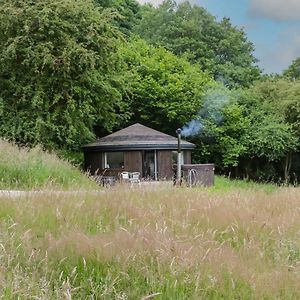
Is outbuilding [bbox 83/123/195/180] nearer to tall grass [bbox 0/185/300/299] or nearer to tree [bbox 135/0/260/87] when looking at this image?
tree [bbox 135/0/260/87]

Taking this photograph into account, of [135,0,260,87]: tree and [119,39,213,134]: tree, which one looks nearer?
[119,39,213,134]: tree

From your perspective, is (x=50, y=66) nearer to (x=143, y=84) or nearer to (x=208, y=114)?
(x=143, y=84)

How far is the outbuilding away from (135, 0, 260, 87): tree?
13440 mm

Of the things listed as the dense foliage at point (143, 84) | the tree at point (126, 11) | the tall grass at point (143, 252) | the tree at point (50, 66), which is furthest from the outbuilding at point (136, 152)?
the tall grass at point (143, 252)

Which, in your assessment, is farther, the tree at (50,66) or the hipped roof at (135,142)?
the hipped roof at (135,142)

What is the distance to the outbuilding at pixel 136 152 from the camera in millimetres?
20922

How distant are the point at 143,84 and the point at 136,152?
5.45 metres

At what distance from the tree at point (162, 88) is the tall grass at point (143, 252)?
19.5 meters

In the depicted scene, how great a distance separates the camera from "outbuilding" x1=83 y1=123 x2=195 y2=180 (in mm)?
20922

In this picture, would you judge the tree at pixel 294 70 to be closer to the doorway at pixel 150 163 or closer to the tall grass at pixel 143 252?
the doorway at pixel 150 163

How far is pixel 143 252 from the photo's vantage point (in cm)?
319

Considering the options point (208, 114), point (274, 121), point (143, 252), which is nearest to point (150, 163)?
point (208, 114)

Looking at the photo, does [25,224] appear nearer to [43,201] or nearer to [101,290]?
[43,201]

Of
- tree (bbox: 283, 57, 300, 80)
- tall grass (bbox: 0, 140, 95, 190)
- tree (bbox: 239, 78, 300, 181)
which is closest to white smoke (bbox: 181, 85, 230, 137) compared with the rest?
tree (bbox: 239, 78, 300, 181)
